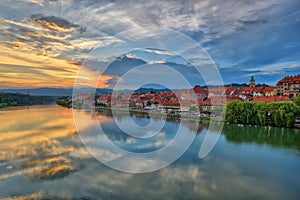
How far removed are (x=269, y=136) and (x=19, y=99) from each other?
27802 millimetres

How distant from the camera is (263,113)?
10.8 m

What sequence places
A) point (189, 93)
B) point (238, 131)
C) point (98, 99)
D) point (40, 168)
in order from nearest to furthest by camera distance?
point (40, 168)
point (238, 131)
point (189, 93)
point (98, 99)

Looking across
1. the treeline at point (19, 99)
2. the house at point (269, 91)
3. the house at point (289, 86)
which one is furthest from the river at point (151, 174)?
the treeline at point (19, 99)

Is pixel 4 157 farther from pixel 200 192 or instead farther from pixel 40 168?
pixel 200 192

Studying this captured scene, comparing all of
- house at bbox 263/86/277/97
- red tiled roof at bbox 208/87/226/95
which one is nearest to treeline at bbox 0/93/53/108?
red tiled roof at bbox 208/87/226/95

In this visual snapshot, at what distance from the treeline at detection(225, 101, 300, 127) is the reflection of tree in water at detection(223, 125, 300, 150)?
0.57 meters

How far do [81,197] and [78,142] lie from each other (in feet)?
12.8

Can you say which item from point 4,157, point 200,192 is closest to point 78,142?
point 4,157

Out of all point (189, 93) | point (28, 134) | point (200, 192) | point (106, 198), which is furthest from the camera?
point (189, 93)

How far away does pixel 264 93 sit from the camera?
72.0ft

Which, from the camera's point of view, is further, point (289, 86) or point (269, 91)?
point (269, 91)

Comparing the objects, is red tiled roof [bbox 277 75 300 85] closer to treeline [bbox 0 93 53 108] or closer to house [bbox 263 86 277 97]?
house [bbox 263 86 277 97]

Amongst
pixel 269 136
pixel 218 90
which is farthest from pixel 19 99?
pixel 269 136

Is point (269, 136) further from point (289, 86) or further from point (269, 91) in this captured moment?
point (269, 91)
